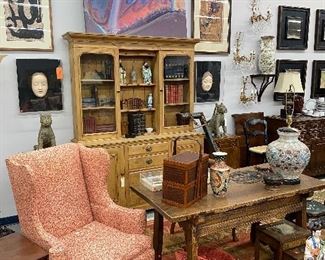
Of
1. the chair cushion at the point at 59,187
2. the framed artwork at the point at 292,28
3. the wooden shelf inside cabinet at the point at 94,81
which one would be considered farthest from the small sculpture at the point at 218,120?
the chair cushion at the point at 59,187

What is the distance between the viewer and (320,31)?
512cm

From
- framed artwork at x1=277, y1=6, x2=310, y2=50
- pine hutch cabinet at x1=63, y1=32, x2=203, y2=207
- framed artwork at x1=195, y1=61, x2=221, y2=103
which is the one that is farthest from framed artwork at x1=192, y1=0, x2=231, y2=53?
framed artwork at x1=277, y1=6, x2=310, y2=50

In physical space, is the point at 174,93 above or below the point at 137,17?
below

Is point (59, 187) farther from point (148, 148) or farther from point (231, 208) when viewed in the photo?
point (148, 148)

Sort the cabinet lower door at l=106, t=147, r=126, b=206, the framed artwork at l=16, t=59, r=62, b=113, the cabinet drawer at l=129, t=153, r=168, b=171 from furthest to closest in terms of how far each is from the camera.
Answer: the cabinet drawer at l=129, t=153, r=168, b=171 < the cabinet lower door at l=106, t=147, r=126, b=206 < the framed artwork at l=16, t=59, r=62, b=113

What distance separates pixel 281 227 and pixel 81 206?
5.23 ft

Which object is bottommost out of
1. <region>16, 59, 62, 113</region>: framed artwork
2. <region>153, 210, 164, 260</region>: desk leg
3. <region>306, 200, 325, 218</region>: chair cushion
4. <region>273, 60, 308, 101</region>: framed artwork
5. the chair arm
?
<region>153, 210, 164, 260</region>: desk leg

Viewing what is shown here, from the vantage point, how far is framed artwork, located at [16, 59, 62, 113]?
345 centimetres

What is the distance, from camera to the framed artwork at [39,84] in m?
3.45

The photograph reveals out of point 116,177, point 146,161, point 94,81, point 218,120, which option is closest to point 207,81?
point 218,120

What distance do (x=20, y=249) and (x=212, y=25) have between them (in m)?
3.49

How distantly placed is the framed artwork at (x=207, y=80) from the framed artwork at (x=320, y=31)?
72.2 inches

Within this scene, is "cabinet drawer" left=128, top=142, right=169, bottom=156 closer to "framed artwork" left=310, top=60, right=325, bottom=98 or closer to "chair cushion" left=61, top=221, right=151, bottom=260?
"chair cushion" left=61, top=221, right=151, bottom=260

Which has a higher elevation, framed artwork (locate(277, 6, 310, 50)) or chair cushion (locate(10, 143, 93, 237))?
framed artwork (locate(277, 6, 310, 50))
